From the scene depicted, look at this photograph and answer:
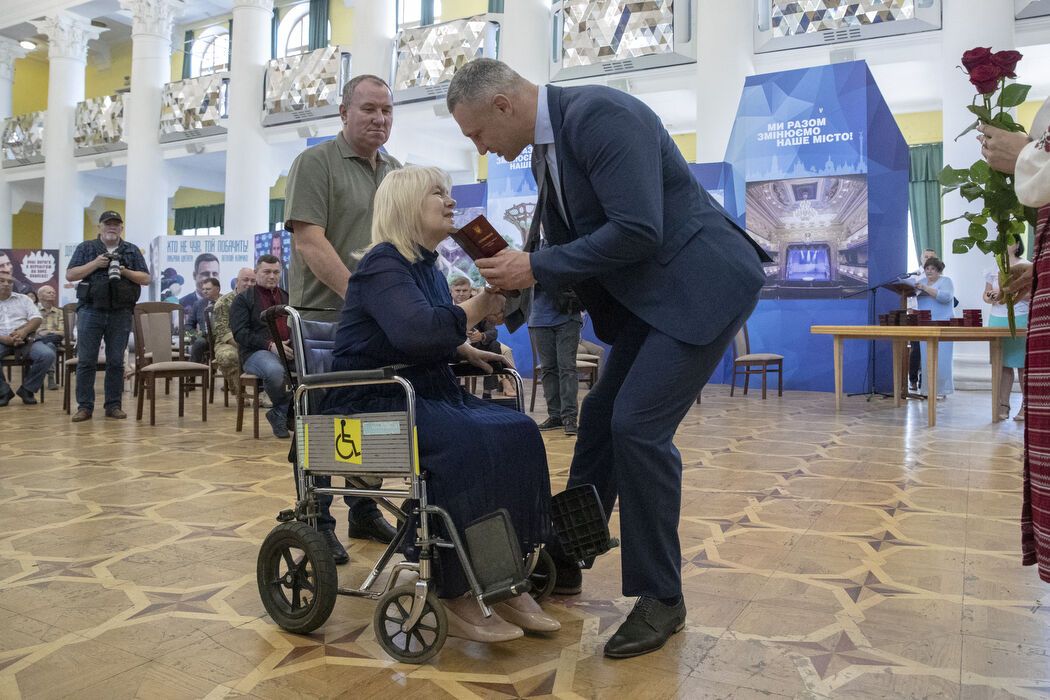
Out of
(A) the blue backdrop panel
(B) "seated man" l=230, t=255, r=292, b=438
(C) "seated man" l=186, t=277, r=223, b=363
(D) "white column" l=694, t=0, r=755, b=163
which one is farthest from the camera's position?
(D) "white column" l=694, t=0, r=755, b=163

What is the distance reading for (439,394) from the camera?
2174 millimetres

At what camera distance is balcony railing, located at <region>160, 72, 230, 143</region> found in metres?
15.6

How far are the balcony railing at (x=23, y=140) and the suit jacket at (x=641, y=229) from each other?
2050 centimetres

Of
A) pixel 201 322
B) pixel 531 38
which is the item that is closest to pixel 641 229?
pixel 201 322

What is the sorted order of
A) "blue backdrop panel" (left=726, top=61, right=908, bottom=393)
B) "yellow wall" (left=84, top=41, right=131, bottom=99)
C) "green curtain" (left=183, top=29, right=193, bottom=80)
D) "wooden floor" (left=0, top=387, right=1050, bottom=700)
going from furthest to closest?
1. "yellow wall" (left=84, top=41, right=131, bottom=99)
2. "green curtain" (left=183, top=29, right=193, bottom=80)
3. "blue backdrop panel" (left=726, top=61, right=908, bottom=393)
4. "wooden floor" (left=0, top=387, right=1050, bottom=700)

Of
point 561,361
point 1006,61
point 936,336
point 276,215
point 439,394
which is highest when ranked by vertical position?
point 276,215

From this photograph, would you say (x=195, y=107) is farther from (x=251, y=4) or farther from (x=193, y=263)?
(x=193, y=263)

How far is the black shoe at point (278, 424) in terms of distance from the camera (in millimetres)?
5926

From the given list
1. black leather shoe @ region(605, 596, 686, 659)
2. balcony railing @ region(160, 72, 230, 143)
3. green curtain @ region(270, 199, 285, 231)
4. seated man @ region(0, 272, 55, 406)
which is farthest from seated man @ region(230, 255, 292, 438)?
green curtain @ region(270, 199, 285, 231)

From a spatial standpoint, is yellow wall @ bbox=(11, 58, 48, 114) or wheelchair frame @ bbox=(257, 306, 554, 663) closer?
wheelchair frame @ bbox=(257, 306, 554, 663)

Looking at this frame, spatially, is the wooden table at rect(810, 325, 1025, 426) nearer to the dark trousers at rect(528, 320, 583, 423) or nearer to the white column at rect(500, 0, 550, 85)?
the dark trousers at rect(528, 320, 583, 423)

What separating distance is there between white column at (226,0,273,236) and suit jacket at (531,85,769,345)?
44.2 ft

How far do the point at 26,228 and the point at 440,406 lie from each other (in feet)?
81.4

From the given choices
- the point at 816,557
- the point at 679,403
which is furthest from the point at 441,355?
the point at 816,557
